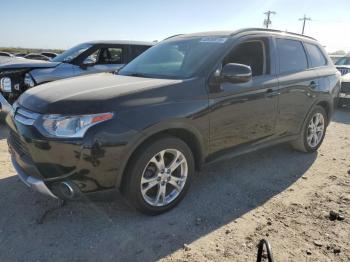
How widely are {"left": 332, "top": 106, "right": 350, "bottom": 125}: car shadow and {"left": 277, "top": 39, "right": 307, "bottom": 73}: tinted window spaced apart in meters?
4.08

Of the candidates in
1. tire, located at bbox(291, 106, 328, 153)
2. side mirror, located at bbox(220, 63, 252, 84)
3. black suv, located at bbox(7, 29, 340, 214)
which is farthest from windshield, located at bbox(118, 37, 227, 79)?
tire, located at bbox(291, 106, 328, 153)

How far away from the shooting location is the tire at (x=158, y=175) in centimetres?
321

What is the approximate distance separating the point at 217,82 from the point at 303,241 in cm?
176

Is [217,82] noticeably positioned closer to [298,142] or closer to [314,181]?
[314,181]

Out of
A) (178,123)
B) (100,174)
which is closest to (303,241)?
(178,123)

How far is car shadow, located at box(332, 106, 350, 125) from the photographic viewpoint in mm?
8711

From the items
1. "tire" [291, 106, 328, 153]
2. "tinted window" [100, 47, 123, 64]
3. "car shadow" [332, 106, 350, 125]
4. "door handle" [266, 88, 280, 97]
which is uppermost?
"tinted window" [100, 47, 123, 64]

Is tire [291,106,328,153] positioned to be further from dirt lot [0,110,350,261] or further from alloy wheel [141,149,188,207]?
alloy wheel [141,149,188,207]

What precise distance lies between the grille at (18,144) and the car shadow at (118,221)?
62 centimetres

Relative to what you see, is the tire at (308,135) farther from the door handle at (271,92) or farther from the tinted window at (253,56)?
the tinted window at (253,56)

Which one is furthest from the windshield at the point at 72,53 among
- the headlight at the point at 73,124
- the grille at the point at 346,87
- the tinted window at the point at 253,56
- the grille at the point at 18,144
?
the grille at the point at 346,87

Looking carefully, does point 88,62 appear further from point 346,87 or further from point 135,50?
point 346,87

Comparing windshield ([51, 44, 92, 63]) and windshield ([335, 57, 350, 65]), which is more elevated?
windshield ([51, 44, 92, 63])

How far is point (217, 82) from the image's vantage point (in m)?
3.74
